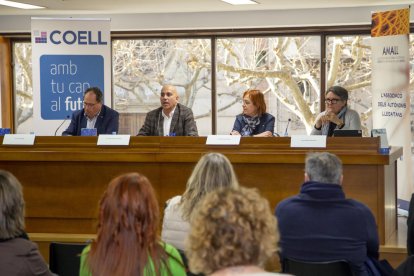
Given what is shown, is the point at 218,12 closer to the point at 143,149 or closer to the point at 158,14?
the point at 158,14

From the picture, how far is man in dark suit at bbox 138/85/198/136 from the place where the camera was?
6.34 m

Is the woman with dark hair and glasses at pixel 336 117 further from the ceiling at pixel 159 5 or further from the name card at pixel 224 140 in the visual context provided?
the ceiling at pixel 159 5

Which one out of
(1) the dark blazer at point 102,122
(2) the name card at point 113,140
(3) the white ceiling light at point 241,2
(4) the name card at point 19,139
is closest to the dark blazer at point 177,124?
(1) the dark blazer at point 102,122

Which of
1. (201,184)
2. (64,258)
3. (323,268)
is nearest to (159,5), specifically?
(201,184)

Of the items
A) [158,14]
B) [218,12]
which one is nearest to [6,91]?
[158,14]

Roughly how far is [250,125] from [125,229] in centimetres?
383

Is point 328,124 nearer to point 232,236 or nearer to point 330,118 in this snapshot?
point 330,118

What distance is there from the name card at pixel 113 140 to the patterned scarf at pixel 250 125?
1.16m

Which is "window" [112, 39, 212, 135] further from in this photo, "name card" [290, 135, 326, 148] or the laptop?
"name card" [290, 135, 326, 148]

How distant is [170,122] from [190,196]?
279cm

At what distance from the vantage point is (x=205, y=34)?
368 inches

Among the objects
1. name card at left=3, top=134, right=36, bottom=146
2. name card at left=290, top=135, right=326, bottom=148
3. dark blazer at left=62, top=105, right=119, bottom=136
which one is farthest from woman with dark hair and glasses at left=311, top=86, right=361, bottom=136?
name card at left=3, top=134, right=36, bottom=146

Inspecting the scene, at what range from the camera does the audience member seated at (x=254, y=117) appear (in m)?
6.20

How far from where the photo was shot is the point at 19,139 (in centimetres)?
572
